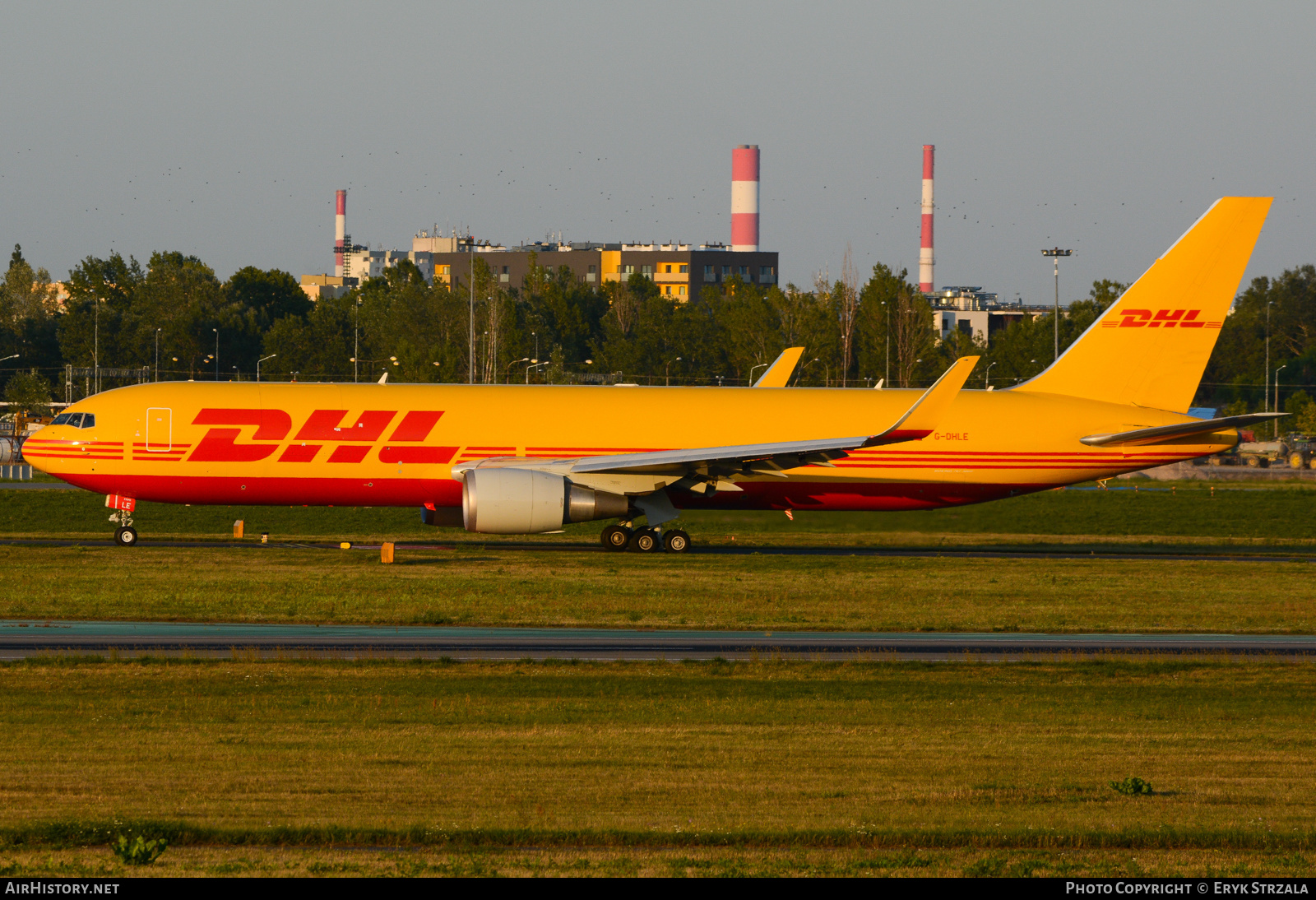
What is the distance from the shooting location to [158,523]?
52.4 m

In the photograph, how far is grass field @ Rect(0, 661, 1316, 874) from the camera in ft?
39.7

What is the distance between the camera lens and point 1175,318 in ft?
144

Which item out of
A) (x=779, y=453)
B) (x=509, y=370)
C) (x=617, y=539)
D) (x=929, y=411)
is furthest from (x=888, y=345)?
(x=929, y=411)

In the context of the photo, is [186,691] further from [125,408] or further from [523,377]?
[523,377]

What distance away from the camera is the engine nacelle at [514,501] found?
124 feet

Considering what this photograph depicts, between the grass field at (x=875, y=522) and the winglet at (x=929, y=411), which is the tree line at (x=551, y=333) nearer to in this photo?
the grass field at (x=875, y=522)

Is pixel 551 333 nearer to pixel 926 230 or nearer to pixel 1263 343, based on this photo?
pixel 926 230

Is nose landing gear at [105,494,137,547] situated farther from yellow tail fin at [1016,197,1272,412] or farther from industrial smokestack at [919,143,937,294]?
industrial smokestack at [919,143,937,294]

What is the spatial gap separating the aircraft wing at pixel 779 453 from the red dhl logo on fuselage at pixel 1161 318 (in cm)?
710

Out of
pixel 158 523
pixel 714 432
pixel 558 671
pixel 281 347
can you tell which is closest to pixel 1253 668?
pixel 558 671

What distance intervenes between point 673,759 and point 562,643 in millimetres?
9858

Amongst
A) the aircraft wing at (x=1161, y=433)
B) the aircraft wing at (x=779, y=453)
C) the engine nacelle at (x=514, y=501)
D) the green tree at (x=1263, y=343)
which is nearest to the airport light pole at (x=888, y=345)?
the green tree at (x=1263, y=343)

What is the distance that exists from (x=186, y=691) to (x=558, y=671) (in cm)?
533

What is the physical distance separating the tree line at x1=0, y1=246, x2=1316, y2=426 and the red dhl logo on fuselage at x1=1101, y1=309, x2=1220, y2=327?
7887 centimetres
